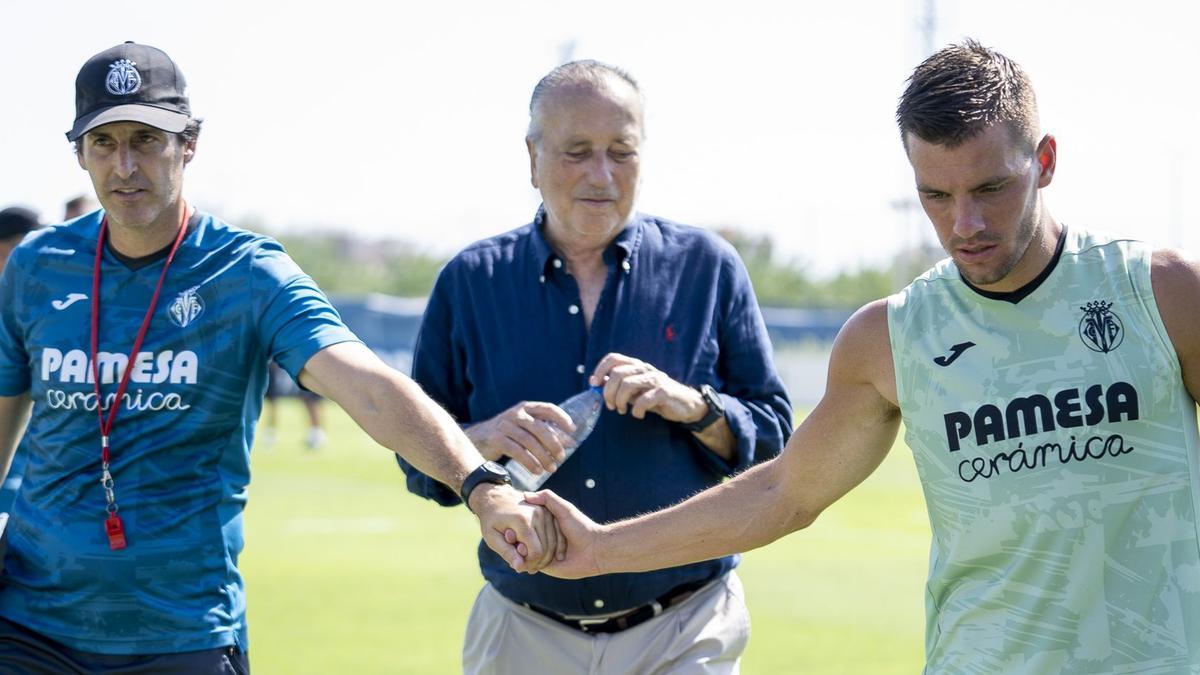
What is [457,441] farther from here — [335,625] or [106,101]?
[335,625]

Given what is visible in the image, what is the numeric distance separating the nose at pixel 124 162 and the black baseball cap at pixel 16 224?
10.9ft

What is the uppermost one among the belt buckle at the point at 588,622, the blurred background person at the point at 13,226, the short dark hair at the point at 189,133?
the short dark hair at the point at 189,133

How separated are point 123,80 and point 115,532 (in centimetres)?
131

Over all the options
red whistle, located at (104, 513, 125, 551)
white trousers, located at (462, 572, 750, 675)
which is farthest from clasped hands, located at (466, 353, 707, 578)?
red whistle, located at (104, 513, 125, 551)

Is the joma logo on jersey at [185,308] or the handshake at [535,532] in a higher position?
the joma logo on jersey at [185,308]

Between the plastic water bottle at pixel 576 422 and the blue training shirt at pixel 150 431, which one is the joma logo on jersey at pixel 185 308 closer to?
the blue training shirt at pixel 150 431

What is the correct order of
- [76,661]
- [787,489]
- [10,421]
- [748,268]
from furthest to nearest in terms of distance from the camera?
[748,268] → [10,421] → [76,661] → [787,489]

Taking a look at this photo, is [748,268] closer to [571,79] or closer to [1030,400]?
[571,79]

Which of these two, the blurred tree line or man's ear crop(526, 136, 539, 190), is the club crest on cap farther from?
the blurred tree line

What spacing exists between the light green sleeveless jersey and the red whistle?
222cm

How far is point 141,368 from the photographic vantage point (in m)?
4.36

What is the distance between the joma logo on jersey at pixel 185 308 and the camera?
4.40 m

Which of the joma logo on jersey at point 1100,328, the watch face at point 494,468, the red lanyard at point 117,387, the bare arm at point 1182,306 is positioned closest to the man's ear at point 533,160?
the watch face at point 494,468

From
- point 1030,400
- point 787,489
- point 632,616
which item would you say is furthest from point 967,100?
point 632,616
